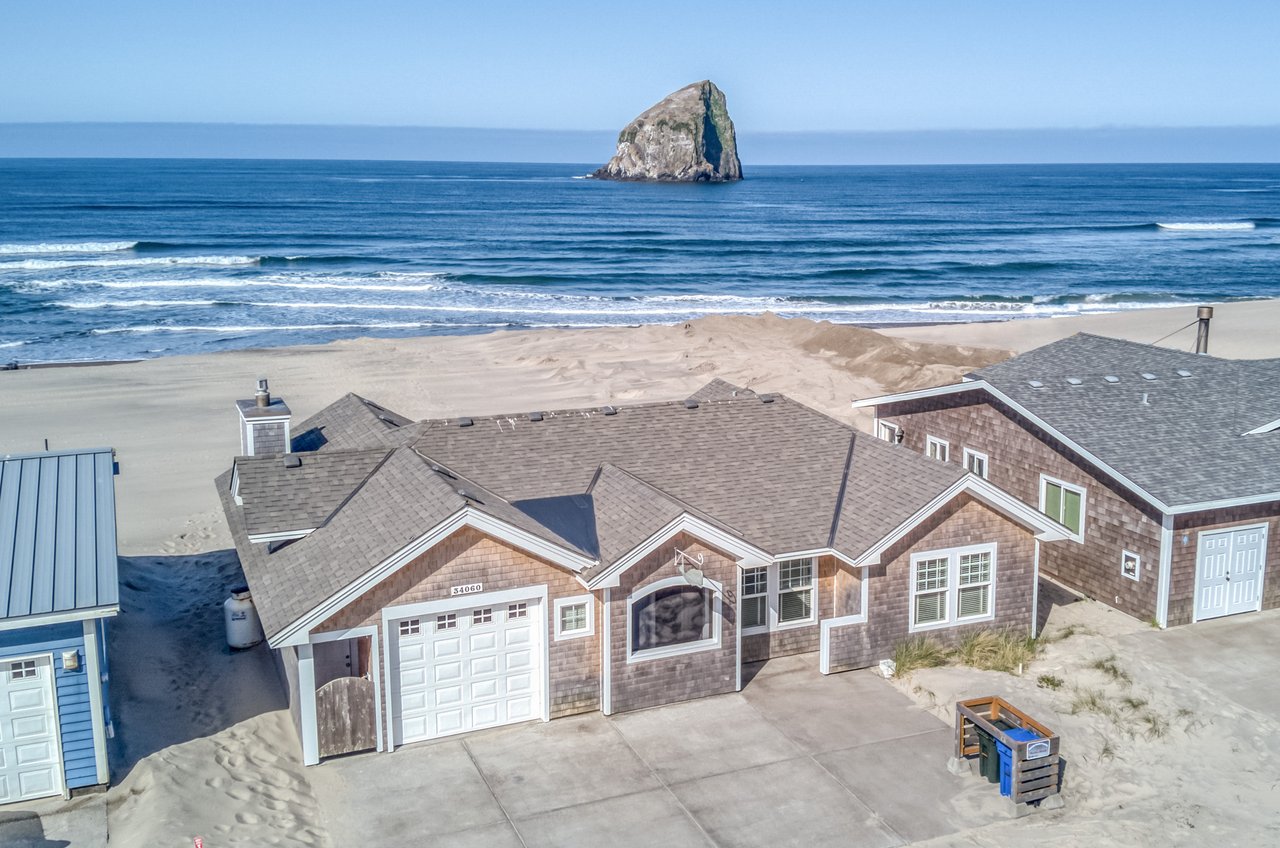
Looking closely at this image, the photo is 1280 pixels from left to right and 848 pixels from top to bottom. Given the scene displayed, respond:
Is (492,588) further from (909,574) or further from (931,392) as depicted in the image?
(931,392)

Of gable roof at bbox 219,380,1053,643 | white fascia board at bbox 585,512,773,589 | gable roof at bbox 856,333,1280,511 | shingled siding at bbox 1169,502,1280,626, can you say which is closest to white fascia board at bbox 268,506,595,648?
gable roof at bbox 219,380,1053,643

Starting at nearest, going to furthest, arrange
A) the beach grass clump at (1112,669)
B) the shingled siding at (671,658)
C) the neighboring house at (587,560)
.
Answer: the neighboring house at (587,560) < the shingled siding at (671,658) < the beach grass clump at (1112,669)

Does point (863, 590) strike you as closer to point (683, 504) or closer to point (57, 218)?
point (683, 504)

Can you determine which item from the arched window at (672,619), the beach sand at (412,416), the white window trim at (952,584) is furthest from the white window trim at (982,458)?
the arched window at (672,619)

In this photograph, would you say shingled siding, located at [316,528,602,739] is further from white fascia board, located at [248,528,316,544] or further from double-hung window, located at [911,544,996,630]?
double-hung window, located at [911,544,996,630]

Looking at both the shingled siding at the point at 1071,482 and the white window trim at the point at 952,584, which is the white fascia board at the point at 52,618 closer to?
the white window trim at the point at 952,584

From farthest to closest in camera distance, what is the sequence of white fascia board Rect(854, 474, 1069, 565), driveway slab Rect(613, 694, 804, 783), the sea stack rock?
the sea stack rock
white fascia board Rect(854, 474, 1069, 565)
driveway slab Rect(613, 694, 804, 783)

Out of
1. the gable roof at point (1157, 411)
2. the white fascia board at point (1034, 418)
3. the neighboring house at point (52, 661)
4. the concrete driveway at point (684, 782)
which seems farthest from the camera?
the gable roof at point (1157, 411)
